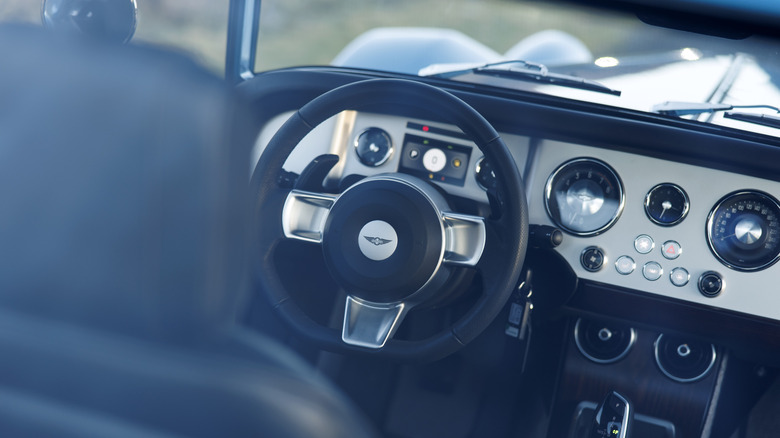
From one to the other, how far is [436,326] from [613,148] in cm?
75

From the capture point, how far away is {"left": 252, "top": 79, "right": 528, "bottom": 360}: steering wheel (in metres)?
1.60

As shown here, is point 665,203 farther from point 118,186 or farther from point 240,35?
point 118,186

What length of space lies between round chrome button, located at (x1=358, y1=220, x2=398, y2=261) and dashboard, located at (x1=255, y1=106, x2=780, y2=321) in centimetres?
34

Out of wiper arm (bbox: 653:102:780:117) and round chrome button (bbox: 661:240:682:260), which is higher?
wiper arm (bbox: 653:102:780:117)

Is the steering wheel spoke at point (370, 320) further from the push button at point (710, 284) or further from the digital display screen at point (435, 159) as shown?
the push button at point (710, 284)

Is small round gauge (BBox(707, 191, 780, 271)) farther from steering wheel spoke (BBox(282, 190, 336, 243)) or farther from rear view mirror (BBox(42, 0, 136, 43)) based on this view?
rear view mirror (BBox(42, 0, 136, 43))

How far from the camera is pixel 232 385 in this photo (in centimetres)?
67

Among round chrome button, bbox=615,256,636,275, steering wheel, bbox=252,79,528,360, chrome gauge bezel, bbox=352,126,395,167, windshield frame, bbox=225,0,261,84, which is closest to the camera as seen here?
steering wheel, bbox=252,79,528,360

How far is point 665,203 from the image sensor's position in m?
1.86

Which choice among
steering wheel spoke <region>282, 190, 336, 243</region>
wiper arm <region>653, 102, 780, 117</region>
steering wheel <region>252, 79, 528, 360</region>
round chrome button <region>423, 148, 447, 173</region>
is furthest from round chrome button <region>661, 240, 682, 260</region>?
steering wheel spoke <region>282, 190, 336, 243</region>

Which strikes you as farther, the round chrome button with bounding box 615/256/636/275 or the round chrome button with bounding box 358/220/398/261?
the round chrome button with bounding box 615/256/636/275

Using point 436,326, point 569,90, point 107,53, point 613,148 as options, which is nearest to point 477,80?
point 569,90

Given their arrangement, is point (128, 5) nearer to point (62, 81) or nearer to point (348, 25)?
point (62, 81)

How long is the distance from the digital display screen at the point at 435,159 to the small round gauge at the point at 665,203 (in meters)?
0.47
